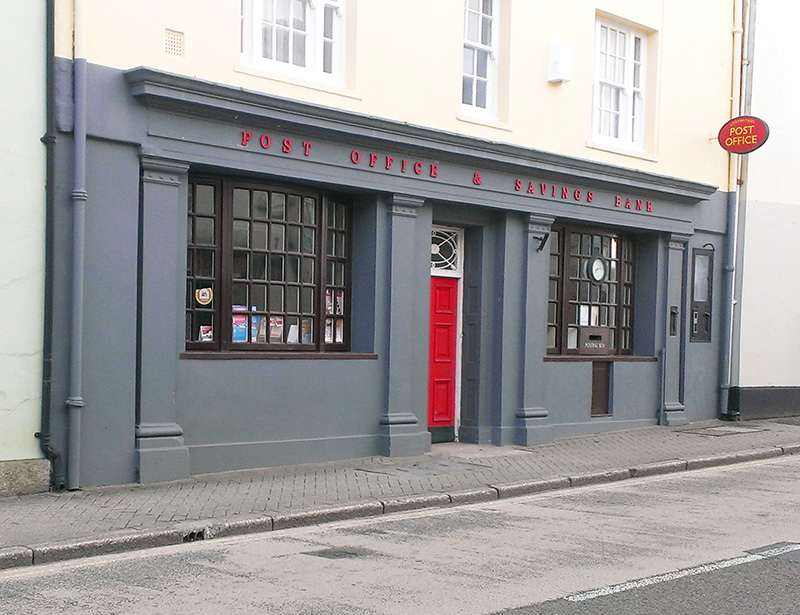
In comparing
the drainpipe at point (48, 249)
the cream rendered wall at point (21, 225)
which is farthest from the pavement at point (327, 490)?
the cream rendered wall at point (21, 225)

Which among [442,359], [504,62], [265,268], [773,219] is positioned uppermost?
[504,62]

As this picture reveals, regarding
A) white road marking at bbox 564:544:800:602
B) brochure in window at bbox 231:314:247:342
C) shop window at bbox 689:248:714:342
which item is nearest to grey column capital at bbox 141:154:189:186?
brochure in window at bbox 231:314:247:342

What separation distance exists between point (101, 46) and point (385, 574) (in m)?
5.84

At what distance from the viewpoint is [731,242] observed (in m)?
17.0

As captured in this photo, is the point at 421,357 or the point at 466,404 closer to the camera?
the point at 421,357

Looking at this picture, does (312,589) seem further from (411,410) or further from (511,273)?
(511,273)

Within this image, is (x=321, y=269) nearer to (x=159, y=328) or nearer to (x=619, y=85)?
(x=159, y=328)

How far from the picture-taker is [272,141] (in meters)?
11.0

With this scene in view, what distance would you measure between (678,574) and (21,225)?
6421 millimetres

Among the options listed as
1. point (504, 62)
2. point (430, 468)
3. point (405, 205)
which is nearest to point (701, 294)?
point (504, 62)

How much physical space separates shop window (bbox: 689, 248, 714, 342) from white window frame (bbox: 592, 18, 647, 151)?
2222mm

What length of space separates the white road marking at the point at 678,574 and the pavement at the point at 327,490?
10.2ft

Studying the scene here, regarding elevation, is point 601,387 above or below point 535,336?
below

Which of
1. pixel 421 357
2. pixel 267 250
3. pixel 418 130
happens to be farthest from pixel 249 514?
pixel 418 130
